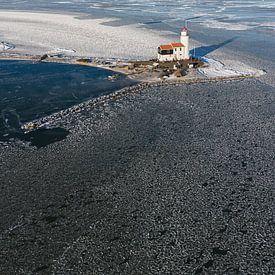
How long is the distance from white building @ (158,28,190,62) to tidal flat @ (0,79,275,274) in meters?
14.0

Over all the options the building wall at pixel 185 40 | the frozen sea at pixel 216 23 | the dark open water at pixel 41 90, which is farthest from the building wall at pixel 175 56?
the dark open water at pixel 41 90

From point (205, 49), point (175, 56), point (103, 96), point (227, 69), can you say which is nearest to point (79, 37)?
point (205, 49)

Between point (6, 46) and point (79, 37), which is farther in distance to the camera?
point (79, 37)

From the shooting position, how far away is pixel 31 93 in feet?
111

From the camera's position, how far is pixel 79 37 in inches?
2288

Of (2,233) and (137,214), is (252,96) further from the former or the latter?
(2,233)

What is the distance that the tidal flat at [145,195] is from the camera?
15648 millimetres

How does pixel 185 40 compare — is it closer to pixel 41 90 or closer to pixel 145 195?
pixel 41 90

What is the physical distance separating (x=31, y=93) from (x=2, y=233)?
19196 millimetres

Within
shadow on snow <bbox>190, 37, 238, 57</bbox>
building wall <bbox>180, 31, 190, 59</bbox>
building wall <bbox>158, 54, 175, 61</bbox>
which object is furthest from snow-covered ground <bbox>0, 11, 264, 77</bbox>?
building wall <bbox>158, 54, 175, 61</bbox>

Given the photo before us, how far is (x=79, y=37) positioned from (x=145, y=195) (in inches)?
1726

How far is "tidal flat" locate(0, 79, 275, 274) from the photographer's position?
15648 millimetres

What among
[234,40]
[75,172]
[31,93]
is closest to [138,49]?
[234,40]

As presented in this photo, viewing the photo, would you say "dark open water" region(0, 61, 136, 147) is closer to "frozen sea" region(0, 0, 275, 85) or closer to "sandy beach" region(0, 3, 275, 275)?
"sandy beach" region(0, 3, 275, 275)
